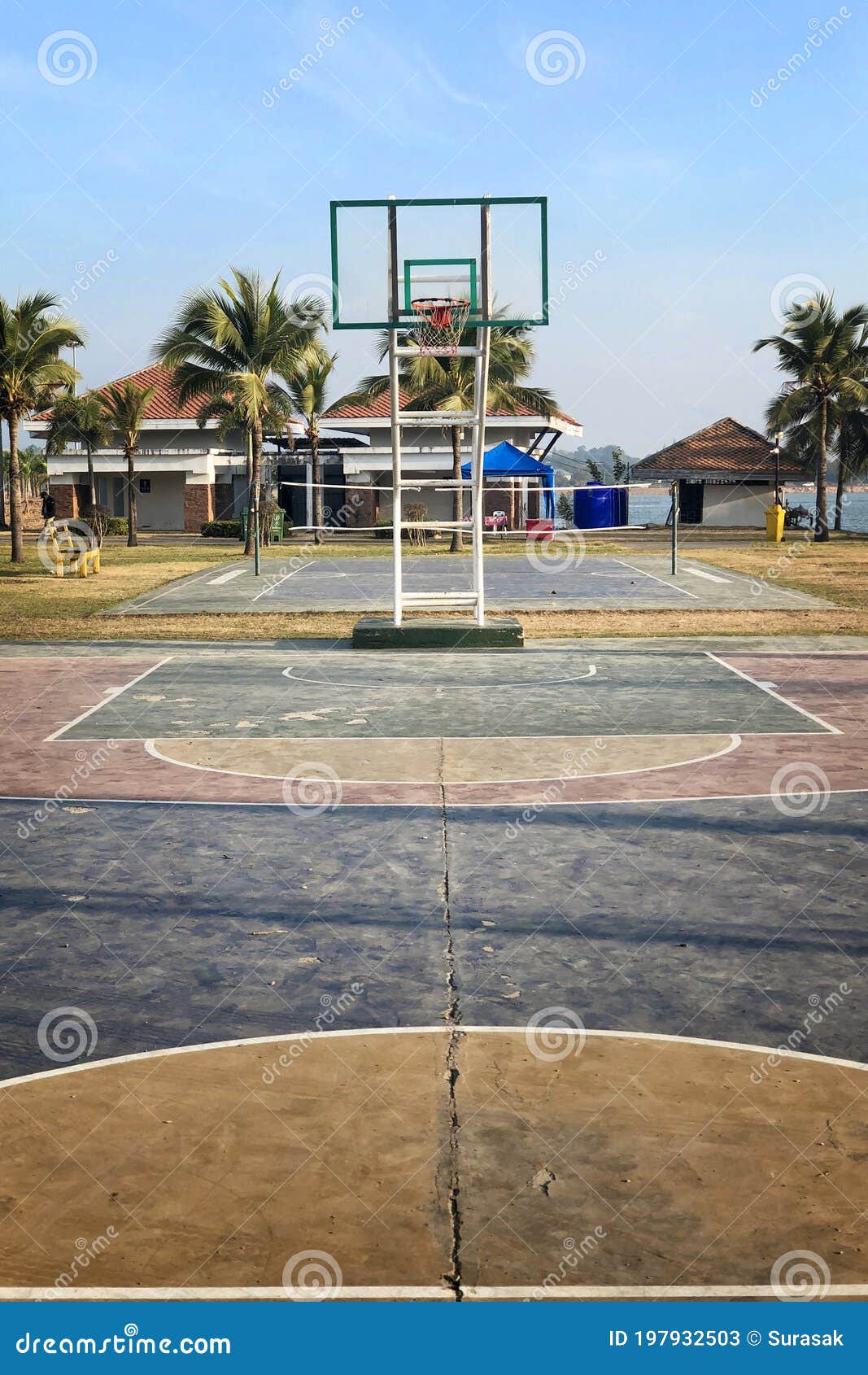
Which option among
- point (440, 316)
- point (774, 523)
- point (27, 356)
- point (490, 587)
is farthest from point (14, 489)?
point (774, 523)

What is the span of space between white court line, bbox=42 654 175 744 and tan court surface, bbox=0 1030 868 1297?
23.4ft

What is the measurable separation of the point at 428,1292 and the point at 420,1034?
6.01ft

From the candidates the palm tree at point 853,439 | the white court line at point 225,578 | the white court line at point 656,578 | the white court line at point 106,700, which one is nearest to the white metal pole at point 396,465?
the white court line at point 106,700

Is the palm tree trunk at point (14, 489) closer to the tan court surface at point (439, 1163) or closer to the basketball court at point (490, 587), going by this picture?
the basketball court at point (490, 587)

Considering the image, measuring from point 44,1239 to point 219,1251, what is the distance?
0.53 meters

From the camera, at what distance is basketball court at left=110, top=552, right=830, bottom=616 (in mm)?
23375

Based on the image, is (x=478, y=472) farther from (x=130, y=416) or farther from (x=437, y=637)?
(x=130, y=416)

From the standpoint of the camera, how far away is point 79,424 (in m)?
46.4

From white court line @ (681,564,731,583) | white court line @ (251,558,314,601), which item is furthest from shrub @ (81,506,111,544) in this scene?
white court line @ (681,564,731,583)

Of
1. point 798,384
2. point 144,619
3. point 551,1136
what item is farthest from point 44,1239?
point 798,384

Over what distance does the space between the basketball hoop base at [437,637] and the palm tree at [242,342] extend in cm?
1970

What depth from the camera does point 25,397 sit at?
31047 millimetres

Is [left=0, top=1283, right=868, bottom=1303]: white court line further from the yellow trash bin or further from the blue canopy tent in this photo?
the yellow trash bin

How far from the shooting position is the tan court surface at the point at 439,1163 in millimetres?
3869
